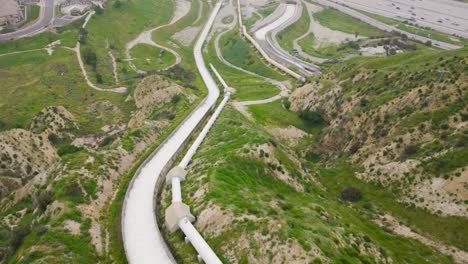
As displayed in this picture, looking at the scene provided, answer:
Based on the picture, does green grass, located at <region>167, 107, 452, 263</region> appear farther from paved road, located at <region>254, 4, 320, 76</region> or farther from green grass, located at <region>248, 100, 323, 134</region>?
paved road, located at <region>254, 4, 320, 76</region>

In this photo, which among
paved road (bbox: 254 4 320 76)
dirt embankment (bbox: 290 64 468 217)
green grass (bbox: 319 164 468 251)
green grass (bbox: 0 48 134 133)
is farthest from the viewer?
paved road (bbox: 254 4 320 76)

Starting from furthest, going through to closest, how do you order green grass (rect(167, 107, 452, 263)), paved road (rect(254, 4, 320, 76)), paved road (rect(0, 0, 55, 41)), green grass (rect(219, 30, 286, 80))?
paved road (rect(0, 0, 55, 41)) → green grass (rect(219, 30, 286, 80)) → paved road (rect(254, 4, 320, 76)) → green grass (rect(167, 107, 452, 263))

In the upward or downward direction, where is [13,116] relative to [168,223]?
downward

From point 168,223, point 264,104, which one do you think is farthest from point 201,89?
point 168,223

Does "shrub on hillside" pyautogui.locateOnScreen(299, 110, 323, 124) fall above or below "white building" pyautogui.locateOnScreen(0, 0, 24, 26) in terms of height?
below

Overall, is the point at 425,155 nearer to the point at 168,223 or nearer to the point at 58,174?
the point at 168,223

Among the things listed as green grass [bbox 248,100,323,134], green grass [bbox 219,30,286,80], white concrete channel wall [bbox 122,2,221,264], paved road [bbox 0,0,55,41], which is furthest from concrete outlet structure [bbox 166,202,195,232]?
paved road [bbox 0,0,55,41]

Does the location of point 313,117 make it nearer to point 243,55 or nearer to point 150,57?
point 243,55

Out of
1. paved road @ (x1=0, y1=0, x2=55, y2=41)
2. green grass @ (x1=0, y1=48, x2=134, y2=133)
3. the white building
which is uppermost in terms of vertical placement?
the white building
